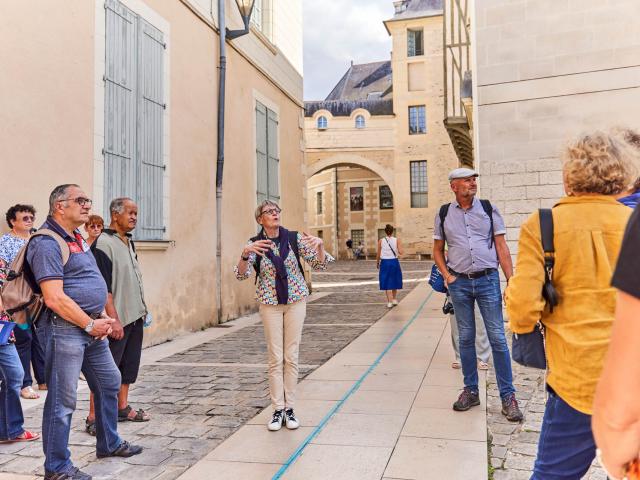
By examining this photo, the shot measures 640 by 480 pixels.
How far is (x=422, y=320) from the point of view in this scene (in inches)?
370

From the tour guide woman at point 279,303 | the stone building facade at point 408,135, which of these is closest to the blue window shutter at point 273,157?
the tour guide woman at point 279,303

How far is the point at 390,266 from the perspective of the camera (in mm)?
11242

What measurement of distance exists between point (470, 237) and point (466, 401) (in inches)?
48.2

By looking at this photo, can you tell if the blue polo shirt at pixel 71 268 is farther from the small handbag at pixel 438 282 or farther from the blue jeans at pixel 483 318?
the small handbag at pixel 438 282

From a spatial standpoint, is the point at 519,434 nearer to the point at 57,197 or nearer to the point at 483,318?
the point at 483,318

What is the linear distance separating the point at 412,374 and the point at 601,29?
5.42m

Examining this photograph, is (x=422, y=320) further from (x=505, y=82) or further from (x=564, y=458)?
(x=564, y=458)

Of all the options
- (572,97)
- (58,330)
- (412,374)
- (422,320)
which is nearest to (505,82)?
(572,97)

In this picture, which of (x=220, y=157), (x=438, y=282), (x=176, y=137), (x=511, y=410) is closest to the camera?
(x=511, y=410)

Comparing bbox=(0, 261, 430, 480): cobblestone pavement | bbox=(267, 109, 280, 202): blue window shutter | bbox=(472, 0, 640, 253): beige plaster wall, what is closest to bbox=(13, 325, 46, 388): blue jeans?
bbox=(0, 261, 430, 480): cobblestone pavement

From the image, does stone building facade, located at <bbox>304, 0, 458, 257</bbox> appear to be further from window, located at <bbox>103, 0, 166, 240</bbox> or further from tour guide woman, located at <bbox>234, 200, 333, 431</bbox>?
tour guide woman, located at <bbox>234, 200, 333, 431</bbox>

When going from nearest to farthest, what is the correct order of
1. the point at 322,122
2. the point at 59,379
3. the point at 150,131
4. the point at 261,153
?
the point at 59,379
the point at 150,131
the point at 261,153
the point at 322,122

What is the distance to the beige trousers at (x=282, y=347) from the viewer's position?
412cm

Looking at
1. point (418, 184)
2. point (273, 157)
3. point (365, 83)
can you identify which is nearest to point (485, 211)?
point (273, 157)
